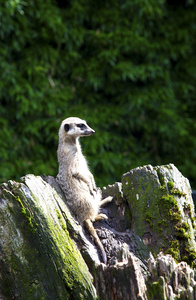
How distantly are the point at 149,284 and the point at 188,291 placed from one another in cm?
18

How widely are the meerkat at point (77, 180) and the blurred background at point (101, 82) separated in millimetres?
1859

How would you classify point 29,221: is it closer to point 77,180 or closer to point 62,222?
point 62,222

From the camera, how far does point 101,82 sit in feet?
17.4

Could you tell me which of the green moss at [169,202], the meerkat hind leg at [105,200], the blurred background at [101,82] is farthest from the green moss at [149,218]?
the blurred background at [101,82]

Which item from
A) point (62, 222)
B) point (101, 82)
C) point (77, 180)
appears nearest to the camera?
point (62, 222)

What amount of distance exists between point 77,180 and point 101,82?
9.12 feet

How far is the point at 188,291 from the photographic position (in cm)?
193

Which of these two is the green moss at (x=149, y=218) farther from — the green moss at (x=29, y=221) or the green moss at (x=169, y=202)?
the green moss at (x=29, y=221)

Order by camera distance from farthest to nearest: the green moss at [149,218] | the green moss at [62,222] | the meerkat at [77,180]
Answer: the meerkat at [77,180] → the green moss at [149,218] → the green moss at [62,222]

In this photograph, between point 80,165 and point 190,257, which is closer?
point 190,257

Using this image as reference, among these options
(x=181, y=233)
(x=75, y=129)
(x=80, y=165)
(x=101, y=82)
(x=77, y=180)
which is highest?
(x=101, y=82)

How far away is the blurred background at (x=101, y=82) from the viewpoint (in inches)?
189

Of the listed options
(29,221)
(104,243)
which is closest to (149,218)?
(104,243)

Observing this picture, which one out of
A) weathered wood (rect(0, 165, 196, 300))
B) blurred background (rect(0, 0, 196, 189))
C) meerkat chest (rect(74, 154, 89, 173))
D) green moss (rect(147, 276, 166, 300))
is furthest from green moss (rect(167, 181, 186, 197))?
blurred background (rect(0, 0, 196, 189))
